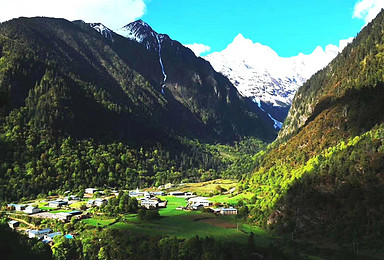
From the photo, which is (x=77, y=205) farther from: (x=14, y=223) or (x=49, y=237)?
(x=49, y=237)

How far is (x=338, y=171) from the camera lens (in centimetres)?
8350

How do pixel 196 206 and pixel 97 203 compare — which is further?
pixel 196 206

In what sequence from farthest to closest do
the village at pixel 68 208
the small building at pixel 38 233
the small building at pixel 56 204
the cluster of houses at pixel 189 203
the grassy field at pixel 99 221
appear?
the small building at pixel 56 204 → the cluster of houses at pixel 189 203 → the grassy field at pixel 99 221 → the village at pixel 68 208 → the small building at pixel 38 233

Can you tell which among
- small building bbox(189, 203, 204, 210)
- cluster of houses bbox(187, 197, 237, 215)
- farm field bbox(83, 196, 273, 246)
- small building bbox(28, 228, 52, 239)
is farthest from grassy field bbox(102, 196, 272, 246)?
small building bbox(28, 228, 52, 239)

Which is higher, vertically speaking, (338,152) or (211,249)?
(338,152)

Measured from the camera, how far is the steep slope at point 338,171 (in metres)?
72.6

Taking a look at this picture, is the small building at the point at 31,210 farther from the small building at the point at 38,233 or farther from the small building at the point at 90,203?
the small building at the point at 38,233

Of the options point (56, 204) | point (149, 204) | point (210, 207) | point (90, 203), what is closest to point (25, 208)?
point (56, 204)

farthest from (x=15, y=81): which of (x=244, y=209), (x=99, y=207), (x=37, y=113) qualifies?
(x=244, y=209)

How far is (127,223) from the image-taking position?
101 metres

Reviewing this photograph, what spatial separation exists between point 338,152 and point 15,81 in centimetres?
18349

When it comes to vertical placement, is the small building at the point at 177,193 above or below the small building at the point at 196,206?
above

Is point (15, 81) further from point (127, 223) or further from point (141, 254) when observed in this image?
point (141, 254)

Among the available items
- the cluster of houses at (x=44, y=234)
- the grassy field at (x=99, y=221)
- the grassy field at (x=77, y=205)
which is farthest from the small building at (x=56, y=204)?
the cluster of houses at (x=44, y=234)
